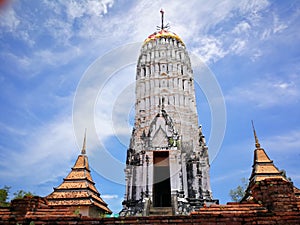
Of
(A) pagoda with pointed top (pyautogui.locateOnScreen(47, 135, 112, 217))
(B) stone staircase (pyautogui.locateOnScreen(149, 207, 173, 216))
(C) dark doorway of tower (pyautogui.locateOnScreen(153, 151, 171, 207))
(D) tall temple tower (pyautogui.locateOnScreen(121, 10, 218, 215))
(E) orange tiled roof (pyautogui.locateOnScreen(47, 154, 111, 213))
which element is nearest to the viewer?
(B) stone staircase (pyautogui.locateOnScreen(149, 207, 173, 216))

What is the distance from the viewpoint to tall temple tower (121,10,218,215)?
2116 centimetres

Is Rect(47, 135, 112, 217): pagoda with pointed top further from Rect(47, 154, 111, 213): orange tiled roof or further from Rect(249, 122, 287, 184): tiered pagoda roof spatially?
Rect(249, 122, 287, 184): tiered pagoda roof

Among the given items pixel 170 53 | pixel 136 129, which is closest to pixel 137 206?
pixel 136 129

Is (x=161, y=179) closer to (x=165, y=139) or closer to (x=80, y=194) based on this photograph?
(x=165, y=139)

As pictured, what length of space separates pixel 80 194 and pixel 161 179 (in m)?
6.69

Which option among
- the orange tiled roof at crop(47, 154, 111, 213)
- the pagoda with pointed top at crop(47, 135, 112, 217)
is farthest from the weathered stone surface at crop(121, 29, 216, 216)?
the orange tiled roof at crop(47, 154, 111, 213)

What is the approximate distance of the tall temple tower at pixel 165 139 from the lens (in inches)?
833

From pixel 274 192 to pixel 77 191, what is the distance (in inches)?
586

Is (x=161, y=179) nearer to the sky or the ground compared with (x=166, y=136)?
nearer to the ground

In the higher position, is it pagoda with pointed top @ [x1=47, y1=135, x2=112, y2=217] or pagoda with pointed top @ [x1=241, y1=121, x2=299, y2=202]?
pagoda with pointed top @ [x1=241, y1=121, x2=299, y2=202]

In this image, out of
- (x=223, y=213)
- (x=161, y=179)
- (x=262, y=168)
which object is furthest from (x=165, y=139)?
(x=223, y=213)

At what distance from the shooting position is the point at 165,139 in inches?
925

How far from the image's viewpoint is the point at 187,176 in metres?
23.4

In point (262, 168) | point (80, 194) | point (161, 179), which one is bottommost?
point (80, 194)
